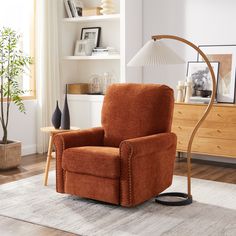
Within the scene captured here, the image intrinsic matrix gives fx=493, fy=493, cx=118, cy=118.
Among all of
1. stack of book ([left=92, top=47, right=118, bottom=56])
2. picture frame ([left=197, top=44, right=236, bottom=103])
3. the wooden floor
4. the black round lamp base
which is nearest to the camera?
the black round lamp base

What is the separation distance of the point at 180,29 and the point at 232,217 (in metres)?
2.95

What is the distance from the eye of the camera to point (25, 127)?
6305 mm

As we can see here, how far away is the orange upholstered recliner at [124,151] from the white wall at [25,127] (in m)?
1.92

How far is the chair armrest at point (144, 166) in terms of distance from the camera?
382 cm

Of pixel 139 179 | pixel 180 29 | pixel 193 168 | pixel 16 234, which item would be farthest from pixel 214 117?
pixel 16 234

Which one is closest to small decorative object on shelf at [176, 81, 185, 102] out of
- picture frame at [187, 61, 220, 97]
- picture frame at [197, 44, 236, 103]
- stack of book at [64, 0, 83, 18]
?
picture frame at [187, 61, 220, 97]

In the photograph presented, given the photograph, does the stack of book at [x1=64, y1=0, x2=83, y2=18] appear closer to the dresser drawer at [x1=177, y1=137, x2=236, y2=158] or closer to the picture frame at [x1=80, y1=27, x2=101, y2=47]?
the picture frame at [x1=80, y1=27, x2=101, y2=47]

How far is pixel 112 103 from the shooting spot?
4.52m

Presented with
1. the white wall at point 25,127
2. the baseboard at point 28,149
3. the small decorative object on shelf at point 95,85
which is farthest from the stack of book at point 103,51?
the baseboard at point 28,149

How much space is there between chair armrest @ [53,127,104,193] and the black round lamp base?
0.77 metres

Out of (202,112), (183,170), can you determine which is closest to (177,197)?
(183,170)

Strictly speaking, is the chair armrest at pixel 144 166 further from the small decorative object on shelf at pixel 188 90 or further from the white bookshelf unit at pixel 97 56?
the white bookshelf unit at pixel 97 56

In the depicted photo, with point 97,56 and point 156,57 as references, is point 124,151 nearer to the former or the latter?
point 156,57

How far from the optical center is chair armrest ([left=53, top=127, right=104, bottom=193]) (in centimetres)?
421
